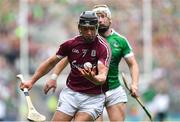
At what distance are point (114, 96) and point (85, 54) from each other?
182cm

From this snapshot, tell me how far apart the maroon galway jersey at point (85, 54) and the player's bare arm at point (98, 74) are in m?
0.08

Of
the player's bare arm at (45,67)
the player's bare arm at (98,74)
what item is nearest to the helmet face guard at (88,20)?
the player's bare arm at (98,74)

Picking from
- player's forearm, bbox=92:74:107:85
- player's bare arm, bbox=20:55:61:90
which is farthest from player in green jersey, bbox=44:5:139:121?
player's forearm, bbox=92:74:107:85

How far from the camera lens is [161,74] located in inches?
1057

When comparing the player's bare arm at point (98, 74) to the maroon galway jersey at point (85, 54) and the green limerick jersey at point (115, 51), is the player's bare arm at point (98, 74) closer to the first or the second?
the maroon galway jersey at point (85, 54)

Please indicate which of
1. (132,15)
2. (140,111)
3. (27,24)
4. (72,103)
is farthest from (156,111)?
(72,103)

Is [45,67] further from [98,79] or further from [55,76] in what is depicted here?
[98,79]

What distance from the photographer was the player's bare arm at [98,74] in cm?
1057

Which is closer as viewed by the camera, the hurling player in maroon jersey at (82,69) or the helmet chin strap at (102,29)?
the hurling player in maroon jersey at (82,69)

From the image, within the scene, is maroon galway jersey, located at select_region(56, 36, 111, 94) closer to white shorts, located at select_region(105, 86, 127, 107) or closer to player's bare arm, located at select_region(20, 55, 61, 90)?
player's bare arm, located at select_region(20, 55, 61, 90)

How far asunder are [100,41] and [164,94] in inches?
601

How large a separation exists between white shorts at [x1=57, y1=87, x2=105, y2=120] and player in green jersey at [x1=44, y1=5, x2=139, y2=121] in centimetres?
84

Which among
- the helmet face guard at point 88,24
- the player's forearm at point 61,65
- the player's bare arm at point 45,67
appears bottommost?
the player's forearm at point 61,65

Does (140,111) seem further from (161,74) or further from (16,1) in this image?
(16,1)
